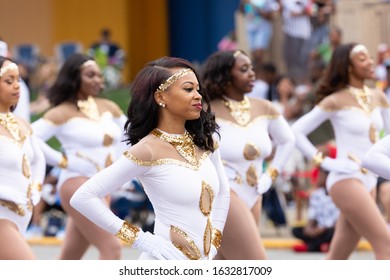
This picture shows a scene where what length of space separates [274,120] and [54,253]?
4824 mm

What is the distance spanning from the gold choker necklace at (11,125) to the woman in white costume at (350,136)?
99.2 inches

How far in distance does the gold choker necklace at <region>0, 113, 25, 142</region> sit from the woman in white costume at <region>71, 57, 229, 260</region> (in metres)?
1.36

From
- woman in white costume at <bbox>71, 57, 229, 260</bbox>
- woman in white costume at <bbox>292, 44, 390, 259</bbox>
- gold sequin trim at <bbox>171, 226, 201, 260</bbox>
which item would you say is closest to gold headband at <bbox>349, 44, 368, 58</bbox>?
woman in white costume at <bbox>292, 44, 390, 259</bbox>

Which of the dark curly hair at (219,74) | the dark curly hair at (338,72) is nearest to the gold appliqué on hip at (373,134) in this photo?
the dark curly hair at (338,72)

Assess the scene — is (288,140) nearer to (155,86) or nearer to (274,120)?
(274,120)

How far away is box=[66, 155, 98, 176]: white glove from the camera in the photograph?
952 cm

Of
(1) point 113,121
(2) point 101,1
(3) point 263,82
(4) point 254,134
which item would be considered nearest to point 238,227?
(4) point 254,134

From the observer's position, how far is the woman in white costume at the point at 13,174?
7305 mm

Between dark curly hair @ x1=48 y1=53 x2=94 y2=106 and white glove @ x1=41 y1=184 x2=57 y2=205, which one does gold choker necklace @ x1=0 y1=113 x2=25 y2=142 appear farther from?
white glove @ x1=41 y1=184 x2=57 y2=205

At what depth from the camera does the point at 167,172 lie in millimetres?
6328

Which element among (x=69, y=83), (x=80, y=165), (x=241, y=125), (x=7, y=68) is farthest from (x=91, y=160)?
(x=7, y=68)

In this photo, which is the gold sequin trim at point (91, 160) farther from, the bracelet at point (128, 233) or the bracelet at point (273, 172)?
the bracelet at point (128, 233)

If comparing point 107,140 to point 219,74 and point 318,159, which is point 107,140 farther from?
point 318,159

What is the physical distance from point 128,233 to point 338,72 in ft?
11.8
